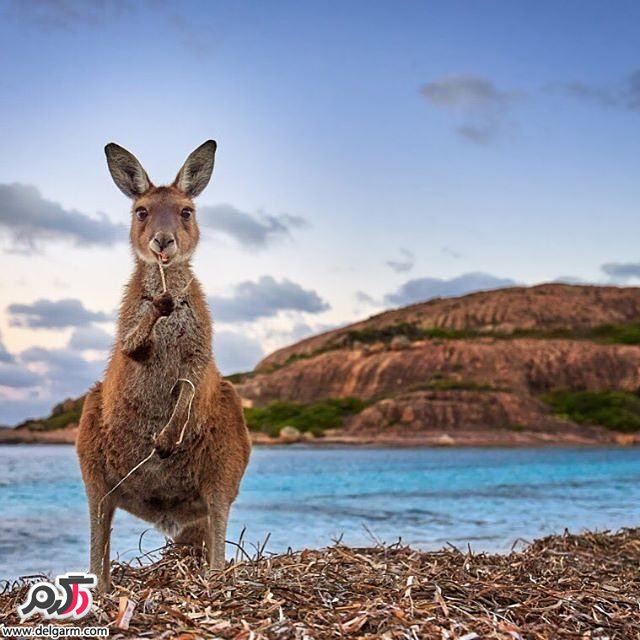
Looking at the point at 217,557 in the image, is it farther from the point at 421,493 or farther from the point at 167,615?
the point at 421,493

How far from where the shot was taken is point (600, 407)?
69500 mm

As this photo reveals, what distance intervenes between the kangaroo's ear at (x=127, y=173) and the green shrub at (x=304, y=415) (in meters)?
64.9

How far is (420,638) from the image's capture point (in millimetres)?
3309

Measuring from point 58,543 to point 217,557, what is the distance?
8.85m

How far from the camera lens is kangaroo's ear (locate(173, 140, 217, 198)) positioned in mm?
5402

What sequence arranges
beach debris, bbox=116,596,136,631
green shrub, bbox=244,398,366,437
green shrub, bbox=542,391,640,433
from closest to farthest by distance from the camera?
beach debris, bbox=116,596,136,631
green shrub, bbox=542,391,640,433
green shrub, bbox=244,398,366,437

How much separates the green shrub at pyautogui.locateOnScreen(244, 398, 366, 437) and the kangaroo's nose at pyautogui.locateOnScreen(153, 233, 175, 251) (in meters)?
65.3

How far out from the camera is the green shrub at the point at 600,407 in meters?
66.8

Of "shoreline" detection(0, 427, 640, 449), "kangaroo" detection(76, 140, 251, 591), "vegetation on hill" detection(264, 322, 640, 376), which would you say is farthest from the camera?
"vegetation on hill" detection(264, 322, 640, 376)

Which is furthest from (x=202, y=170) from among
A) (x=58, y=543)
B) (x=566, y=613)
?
(x=58, y=543)

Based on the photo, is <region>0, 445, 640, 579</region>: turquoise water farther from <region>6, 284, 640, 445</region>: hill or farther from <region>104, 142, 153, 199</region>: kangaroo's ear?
<region>6, 284, 640, 445</region>: hill

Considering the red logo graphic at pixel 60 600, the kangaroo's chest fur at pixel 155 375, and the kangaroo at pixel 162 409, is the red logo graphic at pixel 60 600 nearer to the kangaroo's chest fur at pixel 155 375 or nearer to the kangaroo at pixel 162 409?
the kangaroo at pixel 162 409

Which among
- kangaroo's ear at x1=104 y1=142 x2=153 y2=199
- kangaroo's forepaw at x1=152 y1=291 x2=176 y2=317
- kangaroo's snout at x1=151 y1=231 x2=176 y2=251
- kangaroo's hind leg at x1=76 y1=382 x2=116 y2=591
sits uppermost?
kangaroo's ear at x1=104 y1=142 x2=153 y2=199

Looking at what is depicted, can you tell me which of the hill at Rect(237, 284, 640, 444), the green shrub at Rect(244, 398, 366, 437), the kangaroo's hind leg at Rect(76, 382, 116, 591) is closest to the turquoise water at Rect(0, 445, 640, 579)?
the kangaroo's hind leg at Rect(76, 382, 116, 591)
